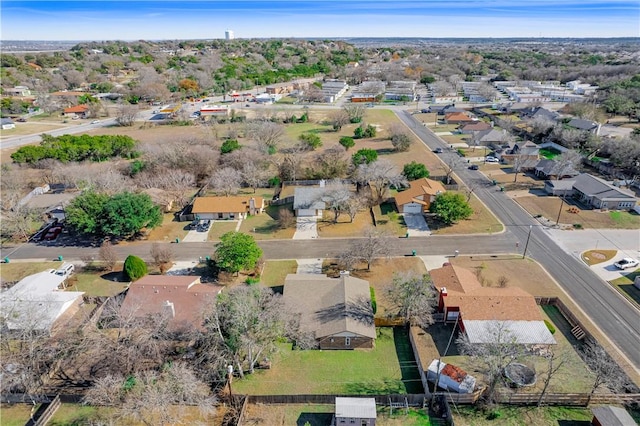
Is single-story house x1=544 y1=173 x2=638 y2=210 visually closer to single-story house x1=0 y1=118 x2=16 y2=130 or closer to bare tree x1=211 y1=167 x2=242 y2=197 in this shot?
bare tree x1=211 y1=167 x2=242 y2=197

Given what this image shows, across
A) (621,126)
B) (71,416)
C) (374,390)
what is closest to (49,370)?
(71,416)

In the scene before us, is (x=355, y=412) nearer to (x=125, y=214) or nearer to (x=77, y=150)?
(x=125, y=214)

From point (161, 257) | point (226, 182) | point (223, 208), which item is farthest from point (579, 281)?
point (226, 182)

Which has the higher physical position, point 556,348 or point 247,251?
point 247,251

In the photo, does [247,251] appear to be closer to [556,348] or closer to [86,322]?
[86,322]

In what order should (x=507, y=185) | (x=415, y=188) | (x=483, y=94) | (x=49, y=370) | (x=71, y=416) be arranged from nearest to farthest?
(x=71, y=416)
(x=49, y=370)
(x=415, y=188)
(x=507, y=185)
(x=483, y=94)

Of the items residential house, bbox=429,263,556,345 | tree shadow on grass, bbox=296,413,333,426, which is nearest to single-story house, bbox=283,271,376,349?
Answer: tree shadow on grass, bbox=296,413,333,426

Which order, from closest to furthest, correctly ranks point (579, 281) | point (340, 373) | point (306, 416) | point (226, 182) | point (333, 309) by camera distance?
point (306, 416)
point (340, 373)
point (333, 309)
point (579, 281)
point (226, 182)

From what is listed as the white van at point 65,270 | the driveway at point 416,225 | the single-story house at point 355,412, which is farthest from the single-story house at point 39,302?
the driveway at point 416,225
